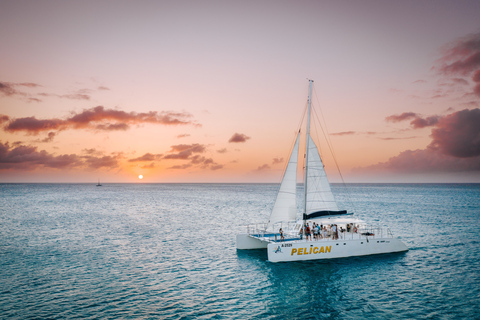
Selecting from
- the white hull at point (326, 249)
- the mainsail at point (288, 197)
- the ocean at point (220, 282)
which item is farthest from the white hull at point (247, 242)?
the white hull at point (326, 249)

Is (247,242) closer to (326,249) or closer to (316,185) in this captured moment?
(326,249)

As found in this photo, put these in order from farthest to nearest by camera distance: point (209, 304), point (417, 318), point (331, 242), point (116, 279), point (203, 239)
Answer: point (203, 239)
point (331, 242)
point (116, 279)
point (209, 304)
point (417, 318)

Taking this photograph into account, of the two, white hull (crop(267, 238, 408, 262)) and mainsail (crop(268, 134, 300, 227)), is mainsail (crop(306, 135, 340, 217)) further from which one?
white hull (crop(267, 238, 408, 262))

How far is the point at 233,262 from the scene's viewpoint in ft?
108

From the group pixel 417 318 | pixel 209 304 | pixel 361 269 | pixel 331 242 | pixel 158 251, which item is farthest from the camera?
pixel 158 251

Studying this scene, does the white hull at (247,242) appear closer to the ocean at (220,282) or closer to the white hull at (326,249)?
the ocean at (220,282)

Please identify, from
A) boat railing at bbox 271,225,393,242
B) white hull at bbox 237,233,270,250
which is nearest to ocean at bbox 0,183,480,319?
white hull at bbox 237,233,270,250

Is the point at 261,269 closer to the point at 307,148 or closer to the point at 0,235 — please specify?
the point at 307,148

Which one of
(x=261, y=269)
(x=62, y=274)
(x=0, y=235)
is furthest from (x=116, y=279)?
(x=0, y=235)

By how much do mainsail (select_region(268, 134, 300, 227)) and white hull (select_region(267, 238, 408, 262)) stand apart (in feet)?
10.5

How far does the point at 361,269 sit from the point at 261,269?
374 inches

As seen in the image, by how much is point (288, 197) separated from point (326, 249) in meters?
6.51

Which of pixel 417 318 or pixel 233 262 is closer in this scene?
pixel 417 318

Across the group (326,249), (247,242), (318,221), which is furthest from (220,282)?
(318,221)
